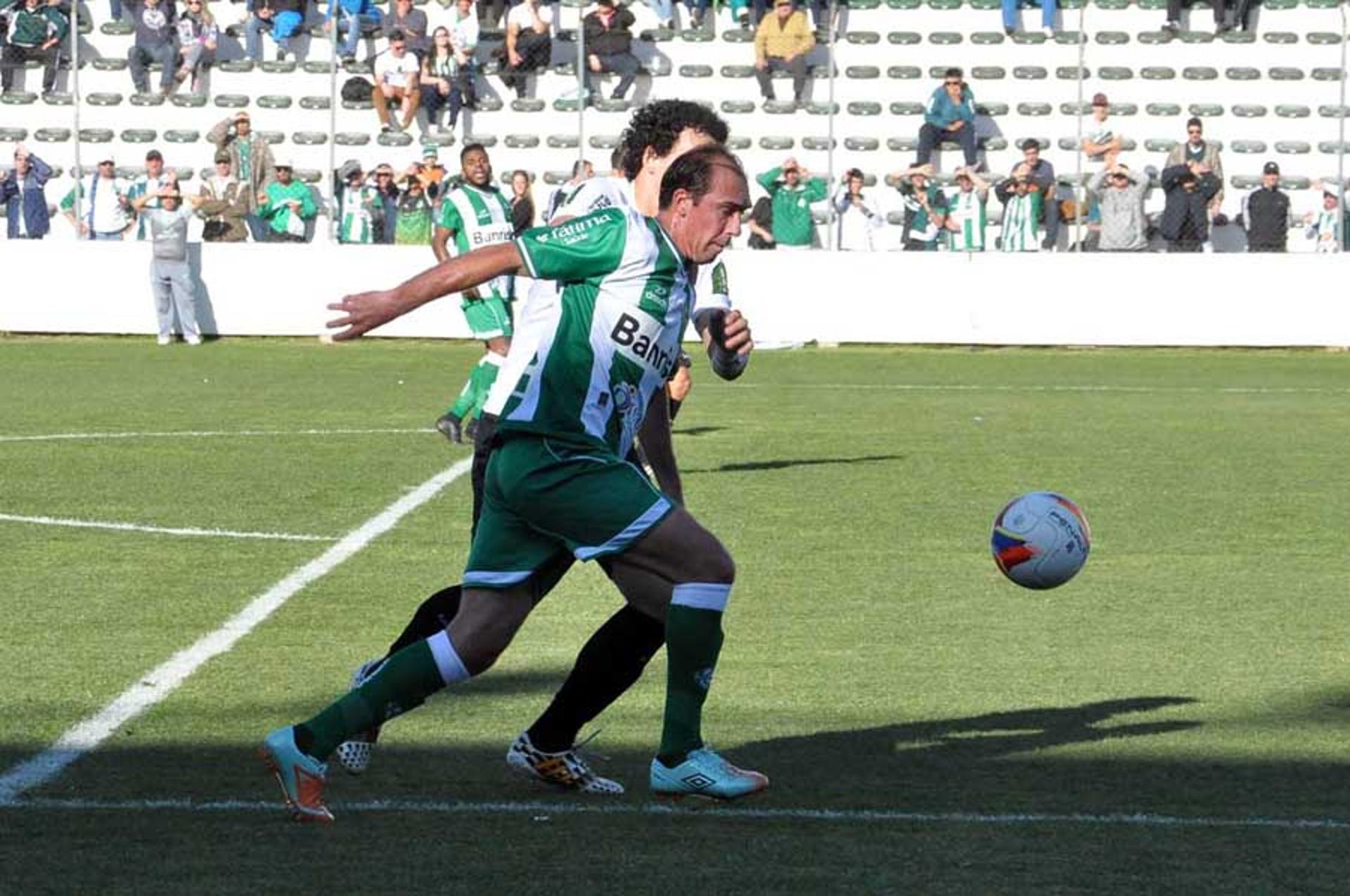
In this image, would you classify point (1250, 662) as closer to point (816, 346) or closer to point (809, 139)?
point (816, 346)

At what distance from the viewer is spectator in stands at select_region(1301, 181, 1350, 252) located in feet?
97.5

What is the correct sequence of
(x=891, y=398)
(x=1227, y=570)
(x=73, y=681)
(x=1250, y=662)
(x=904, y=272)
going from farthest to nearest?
(x=904, y=272) < (x=891, y=398) < (x=1227, y=570) < (x=1250, y=662) < (x=73, y=681)

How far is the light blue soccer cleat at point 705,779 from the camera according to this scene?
5.99m

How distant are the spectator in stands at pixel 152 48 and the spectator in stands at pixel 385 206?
15.3 feet

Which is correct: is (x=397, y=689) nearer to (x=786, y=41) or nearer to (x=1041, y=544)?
(x=1041, y=544)

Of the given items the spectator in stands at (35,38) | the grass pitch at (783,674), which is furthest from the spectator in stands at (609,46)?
the grass pitch at (783,674)

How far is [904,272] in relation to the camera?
29516 mm

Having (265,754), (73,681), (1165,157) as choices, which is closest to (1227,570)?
(73,681)

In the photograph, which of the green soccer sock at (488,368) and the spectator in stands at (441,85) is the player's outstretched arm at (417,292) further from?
the spectator in stands at (441,85)

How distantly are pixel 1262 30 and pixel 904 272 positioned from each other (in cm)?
752

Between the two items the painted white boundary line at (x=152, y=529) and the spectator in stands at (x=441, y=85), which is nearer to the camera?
the painted white boundary line at (x=152, y=529)

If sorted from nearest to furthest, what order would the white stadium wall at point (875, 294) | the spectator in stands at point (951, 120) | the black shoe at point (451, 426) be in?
1. the black shoe at point (451, 426)
2. the white stadium wall at point (875, 294)
3. the spectator in stands at point (951, 120)

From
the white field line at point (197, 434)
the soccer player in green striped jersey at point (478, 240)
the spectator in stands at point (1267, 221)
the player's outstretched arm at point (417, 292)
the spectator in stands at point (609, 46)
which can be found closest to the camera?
the player's outstretched arm at point (417, 292)

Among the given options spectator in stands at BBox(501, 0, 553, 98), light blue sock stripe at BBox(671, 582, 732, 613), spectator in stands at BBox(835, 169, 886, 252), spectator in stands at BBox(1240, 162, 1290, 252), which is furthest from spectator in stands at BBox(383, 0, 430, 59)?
light blue sock stripe at BBox(671, 582, 732, 613)
